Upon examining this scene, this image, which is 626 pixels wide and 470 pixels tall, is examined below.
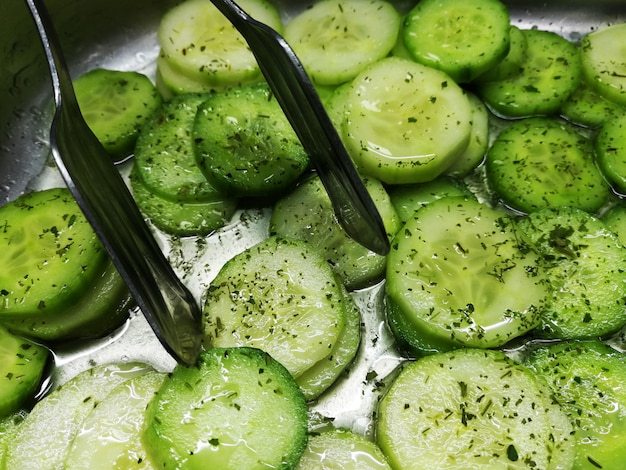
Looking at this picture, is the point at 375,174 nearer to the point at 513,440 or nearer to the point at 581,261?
the point at 581,261

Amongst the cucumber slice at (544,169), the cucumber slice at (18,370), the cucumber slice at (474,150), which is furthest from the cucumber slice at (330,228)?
the cucumber slice at (18,370)

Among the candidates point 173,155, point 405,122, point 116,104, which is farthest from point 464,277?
point 116,104

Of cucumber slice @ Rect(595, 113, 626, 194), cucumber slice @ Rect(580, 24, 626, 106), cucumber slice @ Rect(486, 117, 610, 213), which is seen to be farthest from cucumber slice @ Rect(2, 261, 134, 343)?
cucumber slice @ Rect(580, 24, 626, 106)

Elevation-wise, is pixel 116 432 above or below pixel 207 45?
below

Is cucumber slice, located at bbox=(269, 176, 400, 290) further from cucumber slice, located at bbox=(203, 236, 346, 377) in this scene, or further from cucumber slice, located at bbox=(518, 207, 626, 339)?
cucumber slice, located at bbox=(518, 207, 626, 339)

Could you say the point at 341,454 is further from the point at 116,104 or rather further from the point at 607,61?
the point at 607,61

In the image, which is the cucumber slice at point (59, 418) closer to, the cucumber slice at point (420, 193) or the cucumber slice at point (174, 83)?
the cucumber slice at point (420, 193)

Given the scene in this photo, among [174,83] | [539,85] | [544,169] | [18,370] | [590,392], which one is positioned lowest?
[590,392]

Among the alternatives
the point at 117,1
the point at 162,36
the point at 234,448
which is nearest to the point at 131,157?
the point at 162,36
